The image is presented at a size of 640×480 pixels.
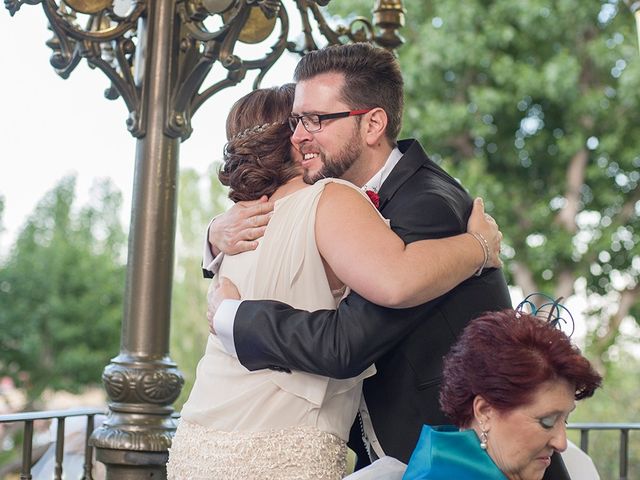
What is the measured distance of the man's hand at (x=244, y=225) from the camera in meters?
2.35

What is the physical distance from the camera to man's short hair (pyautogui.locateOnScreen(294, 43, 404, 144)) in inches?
102

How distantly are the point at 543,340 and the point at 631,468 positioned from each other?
32.7 feet

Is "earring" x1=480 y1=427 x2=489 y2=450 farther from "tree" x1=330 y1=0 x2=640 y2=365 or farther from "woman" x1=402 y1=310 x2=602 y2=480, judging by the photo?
"tree" x1=330 y1=0 x2=640 y2=365

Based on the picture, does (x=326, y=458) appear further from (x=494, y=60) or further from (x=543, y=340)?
(x=494, y=60)

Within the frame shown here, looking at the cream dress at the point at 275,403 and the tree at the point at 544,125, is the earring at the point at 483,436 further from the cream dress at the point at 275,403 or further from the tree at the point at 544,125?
the tree at the point at 544,125

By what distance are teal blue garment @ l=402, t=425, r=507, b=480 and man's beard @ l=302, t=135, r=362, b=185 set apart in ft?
2.19

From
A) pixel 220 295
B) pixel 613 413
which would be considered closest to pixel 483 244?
pixel 220 295

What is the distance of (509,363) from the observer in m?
2.13

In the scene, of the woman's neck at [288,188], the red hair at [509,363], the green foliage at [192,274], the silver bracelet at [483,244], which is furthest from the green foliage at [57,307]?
the red hair at [509,363]

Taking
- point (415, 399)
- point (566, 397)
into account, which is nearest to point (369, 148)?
point (415, 399)

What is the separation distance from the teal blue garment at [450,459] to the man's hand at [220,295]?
56 cm

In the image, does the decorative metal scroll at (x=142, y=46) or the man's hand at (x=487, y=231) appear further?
the decorative metal scroll at (x=142, y=46)

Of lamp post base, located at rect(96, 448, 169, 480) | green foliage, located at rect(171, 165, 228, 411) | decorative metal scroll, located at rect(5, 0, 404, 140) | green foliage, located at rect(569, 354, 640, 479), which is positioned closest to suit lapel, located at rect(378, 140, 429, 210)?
decorative metal scroll, located at rect(5, 0, 404, 140)

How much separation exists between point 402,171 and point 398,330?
16.5 inches
